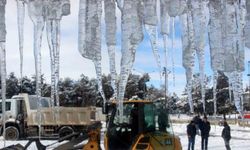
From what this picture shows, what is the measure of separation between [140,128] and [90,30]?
13.1 feet

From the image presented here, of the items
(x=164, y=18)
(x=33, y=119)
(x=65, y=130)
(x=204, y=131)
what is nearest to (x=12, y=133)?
(x=33, y=119)

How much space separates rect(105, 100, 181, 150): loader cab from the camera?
812cm

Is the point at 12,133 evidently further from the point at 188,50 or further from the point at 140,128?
the point at 188,50

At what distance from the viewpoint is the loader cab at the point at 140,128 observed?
8.12 metres

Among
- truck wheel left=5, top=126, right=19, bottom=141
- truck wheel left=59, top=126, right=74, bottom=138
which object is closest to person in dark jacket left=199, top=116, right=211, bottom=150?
truck wheel left=59, top=126, right=74, bottom=138

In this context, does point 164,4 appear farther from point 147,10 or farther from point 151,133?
point 151,133

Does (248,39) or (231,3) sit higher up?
(231,3)

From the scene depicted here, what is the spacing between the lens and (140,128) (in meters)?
8.42

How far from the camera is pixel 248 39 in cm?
491

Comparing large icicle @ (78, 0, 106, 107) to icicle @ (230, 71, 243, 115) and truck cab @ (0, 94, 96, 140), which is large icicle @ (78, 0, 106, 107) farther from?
truck cab @ (0, 94, 96, 140)

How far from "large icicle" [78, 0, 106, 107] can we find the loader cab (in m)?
3.41

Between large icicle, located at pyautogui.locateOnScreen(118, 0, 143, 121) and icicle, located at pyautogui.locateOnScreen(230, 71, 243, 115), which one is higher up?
large icicle, located at pyautogui.locateOnScreen(118, 0, 143, 121)

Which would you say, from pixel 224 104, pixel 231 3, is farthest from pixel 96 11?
pixel 224 104

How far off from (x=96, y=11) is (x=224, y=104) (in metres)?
38.8
